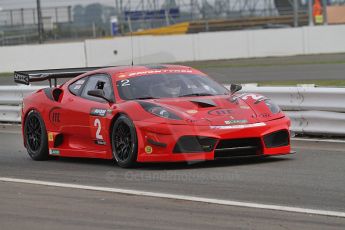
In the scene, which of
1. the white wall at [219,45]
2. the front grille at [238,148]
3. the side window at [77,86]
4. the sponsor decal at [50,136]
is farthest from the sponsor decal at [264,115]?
the white wall at [219,45]

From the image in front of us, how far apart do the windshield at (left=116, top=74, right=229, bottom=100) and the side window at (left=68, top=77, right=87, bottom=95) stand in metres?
0.80

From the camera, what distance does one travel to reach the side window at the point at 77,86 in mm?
9741

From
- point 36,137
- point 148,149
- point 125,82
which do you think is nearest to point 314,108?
point 125,82

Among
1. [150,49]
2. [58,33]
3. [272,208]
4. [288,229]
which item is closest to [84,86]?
[272,208]

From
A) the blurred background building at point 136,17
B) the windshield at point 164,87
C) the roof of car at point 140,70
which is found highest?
the blurred background building at point 136,17

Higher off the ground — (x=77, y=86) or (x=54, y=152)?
(x=77, y=86)

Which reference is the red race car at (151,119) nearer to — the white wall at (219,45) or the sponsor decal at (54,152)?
the sponsor decal at (54,152)

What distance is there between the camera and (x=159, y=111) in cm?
827

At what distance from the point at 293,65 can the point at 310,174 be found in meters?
20.5

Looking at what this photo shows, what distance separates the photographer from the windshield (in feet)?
29.3

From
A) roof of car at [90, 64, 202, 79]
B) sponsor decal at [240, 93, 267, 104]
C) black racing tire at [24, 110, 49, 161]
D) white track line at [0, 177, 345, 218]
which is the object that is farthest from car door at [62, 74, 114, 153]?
sponsor decal at [240, 93, 267, 104]

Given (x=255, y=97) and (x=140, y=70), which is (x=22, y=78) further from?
(x=255, y=97)

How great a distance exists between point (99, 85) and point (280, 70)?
16950 mm

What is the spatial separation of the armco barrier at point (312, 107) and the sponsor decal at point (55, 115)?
3.32 m
